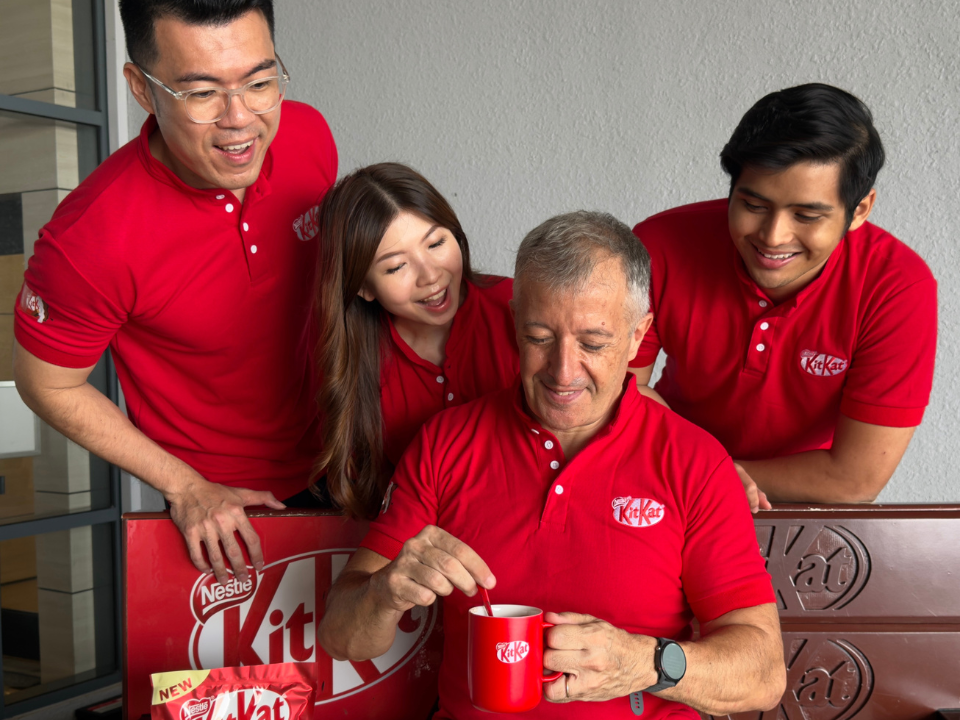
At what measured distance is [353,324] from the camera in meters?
1.73

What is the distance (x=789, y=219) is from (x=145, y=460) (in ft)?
4.51

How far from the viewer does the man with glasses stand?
4.96ft

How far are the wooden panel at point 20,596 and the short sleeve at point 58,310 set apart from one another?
2.38m

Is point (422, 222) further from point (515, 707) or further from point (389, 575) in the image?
point (515, 707)

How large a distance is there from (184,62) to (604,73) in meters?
1.90

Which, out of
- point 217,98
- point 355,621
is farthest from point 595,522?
point 217,98

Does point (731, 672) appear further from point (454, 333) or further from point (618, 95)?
point (618, 95)

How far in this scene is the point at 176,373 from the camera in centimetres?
182

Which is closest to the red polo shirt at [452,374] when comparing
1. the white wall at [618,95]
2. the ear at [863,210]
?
the ear at [863,210]

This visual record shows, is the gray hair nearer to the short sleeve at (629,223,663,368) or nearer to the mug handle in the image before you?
the short sleeve at (629,223,663,368)

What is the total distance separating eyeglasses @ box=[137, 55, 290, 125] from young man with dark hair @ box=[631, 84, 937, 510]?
0.90 metres

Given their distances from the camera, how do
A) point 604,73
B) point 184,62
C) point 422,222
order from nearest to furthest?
point 184,62 → point 422,222 → point 604,73

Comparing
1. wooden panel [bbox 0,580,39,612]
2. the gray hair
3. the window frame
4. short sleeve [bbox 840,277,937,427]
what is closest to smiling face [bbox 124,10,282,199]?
the gray hair

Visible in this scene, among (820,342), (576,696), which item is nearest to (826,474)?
(820,342)
